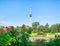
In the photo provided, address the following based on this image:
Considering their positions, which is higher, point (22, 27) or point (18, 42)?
point (22, 27)

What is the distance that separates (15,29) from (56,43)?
135cm

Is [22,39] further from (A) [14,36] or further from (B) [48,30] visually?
(B) [48,30]

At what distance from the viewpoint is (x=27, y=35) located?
6426 millimetres

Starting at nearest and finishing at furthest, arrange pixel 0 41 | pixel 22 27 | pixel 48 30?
1. pixel 0 41
2. pixel 22 27
3. pixel 48 30

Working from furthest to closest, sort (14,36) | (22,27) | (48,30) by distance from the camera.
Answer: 1. (48,30)
2. (22,27)
3. (14,36)

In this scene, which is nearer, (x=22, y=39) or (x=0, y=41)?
(x=0, y=41)

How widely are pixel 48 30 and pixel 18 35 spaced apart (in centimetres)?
1389

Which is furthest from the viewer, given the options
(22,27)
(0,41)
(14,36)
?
(22,27)

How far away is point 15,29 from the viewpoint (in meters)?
6.27

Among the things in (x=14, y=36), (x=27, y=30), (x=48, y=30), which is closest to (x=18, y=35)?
(x=14, y=36)

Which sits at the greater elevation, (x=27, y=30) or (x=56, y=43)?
(x=27, y=30)

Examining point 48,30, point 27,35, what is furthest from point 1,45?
point 48,30

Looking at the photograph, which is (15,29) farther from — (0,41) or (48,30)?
(48,30)

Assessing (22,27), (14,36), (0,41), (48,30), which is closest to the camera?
(0,41)
